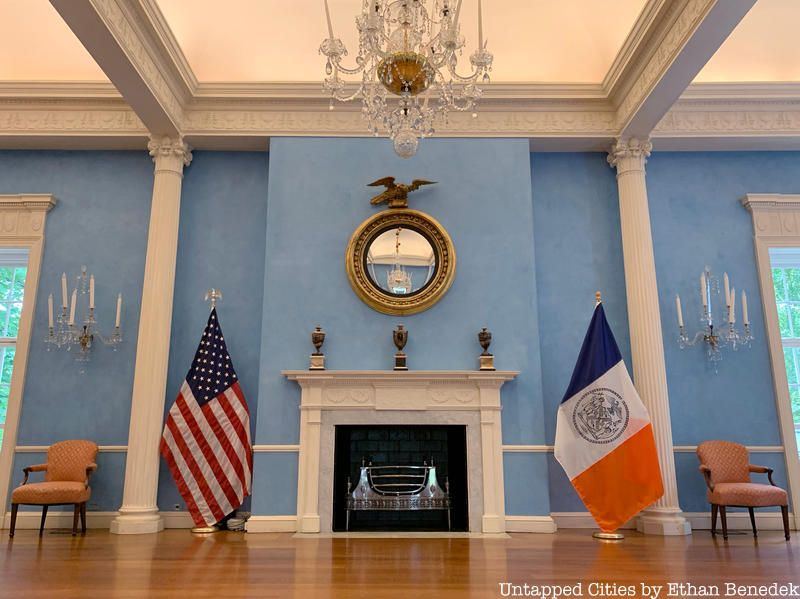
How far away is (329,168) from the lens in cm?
666

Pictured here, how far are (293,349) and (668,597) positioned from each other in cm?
403

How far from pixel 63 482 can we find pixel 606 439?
483cm

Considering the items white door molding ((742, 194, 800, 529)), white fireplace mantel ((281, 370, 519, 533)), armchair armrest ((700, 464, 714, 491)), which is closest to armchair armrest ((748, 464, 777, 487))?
armchair armrest ((700, 464, 714, 491))

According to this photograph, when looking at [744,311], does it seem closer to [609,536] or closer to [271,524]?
[609,536]

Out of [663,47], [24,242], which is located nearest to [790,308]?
[663,47]

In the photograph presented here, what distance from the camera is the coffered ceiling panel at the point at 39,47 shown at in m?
6.29

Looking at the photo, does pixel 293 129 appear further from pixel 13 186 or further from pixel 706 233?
pixel 706 233

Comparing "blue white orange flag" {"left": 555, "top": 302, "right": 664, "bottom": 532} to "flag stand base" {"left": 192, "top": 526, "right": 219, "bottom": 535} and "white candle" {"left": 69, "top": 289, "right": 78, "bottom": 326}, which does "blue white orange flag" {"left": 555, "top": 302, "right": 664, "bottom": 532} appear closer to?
"flag stand base" {"left": 192, "top": 526, "right": 219, "bottom": 535}

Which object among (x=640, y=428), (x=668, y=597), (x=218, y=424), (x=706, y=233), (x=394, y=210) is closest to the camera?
(x=668, y=597)

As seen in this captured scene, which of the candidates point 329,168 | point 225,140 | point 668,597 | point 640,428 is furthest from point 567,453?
point 225,140

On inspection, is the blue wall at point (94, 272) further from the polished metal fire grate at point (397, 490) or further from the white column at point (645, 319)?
the white column at point (645, 319)

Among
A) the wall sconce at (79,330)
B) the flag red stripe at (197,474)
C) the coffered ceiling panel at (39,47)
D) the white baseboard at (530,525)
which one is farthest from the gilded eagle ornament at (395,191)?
the coffered ceiling panel at (39,47)

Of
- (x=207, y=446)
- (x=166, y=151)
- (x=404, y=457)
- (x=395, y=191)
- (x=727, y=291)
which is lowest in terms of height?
(x=404, y=457)

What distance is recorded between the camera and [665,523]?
229 inches
